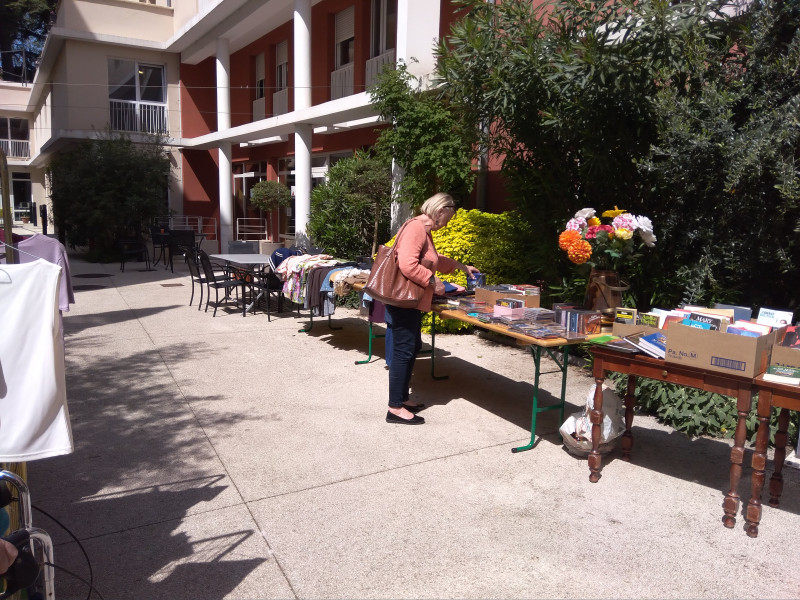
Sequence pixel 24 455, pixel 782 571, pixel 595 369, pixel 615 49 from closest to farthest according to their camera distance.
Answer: pixel 24 455
pixel 782 571
pixel 595 369
pixel 615 49

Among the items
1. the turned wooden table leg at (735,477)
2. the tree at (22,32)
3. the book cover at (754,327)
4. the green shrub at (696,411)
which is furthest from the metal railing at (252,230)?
the tree at (22,32)

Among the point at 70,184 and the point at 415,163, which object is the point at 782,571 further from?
the point at 70,184

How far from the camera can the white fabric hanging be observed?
6.96 feet

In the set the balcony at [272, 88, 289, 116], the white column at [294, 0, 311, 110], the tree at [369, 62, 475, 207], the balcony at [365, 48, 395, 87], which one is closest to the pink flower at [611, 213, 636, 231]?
the tree at [369, 62, 475, 207]

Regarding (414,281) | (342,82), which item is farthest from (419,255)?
(342,82)

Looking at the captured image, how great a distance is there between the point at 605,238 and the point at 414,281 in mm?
1369

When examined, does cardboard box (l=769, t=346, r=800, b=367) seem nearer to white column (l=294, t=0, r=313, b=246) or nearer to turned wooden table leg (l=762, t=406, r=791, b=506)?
turned wooden table leg (l=762, t=406, r=791, b=506)

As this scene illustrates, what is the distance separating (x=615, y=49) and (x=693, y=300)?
6.81ft

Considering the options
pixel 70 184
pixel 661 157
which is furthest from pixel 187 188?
pixel 661 157

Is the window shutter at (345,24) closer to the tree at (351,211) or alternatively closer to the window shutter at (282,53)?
the window shutter at (282,53)

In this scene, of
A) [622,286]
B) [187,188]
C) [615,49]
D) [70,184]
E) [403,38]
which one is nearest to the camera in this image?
[622,286]

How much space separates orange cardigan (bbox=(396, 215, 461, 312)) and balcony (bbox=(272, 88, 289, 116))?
13.2 meters

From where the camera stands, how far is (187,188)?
2039cm

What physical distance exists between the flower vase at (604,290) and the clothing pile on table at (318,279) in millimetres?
2830
